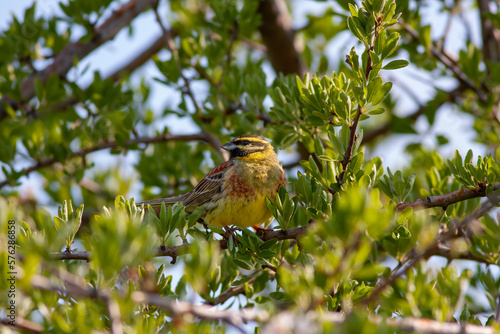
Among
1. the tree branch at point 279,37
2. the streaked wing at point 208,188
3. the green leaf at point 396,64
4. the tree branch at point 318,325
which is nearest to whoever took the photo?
the tree branch at point 318,325

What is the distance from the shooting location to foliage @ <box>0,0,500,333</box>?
2172mm

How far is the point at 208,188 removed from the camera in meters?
5.39

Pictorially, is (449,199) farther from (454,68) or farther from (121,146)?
(121,146)

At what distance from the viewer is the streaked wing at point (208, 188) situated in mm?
5312

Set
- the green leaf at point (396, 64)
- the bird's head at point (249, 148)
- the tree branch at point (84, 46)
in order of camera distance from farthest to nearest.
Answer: the tree branch at point (84, 46), the bird's head at point (249, 148), the green leaf at point (396, 64)

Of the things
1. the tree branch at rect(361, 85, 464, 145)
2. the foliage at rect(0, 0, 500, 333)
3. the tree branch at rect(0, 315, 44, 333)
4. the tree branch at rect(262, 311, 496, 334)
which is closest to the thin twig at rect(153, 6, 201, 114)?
the foliage at rect(0, 0, 500, 333)

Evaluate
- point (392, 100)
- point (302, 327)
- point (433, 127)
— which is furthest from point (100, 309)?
point (392, 100)

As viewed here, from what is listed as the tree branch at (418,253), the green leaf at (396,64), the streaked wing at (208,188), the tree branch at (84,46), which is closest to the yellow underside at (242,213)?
the streaked wing at (208,188)

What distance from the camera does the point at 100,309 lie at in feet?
9.32

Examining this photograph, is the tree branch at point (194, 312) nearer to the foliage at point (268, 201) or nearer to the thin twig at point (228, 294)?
the foliage at point (268, 201)

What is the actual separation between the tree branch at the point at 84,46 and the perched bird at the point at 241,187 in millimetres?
1920

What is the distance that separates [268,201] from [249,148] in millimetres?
1865

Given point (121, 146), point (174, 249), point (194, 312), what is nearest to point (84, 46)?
point (121, 146)

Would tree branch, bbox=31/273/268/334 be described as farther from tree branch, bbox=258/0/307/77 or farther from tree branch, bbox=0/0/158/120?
tree branch, bbox=258/0/307/77
